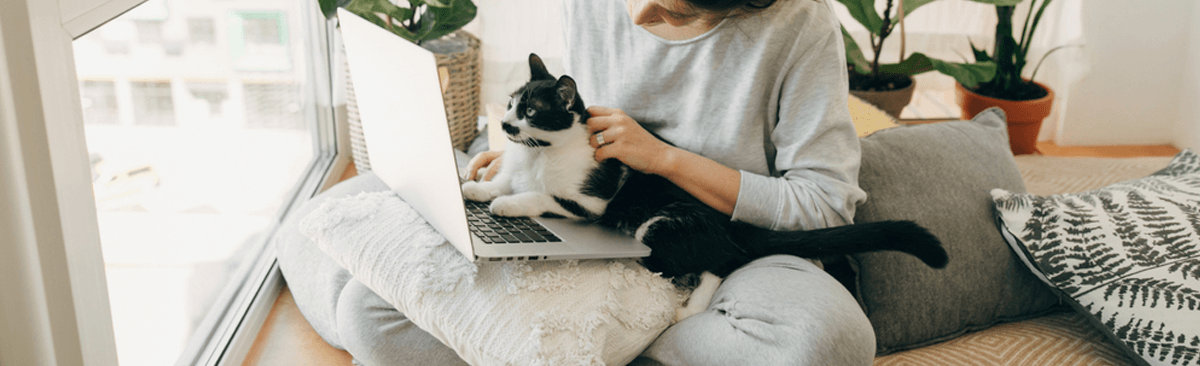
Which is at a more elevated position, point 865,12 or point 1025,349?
point 865,12

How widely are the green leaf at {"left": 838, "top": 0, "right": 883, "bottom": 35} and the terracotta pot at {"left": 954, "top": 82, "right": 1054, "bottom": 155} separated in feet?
1.65

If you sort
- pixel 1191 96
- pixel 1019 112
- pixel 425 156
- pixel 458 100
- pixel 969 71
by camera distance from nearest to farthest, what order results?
pixel 425 156 → pixel 458 100 → pixel 969 71 → pixel 1019 112 → pixel 1191 96

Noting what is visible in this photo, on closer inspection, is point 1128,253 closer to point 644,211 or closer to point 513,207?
point 644,211

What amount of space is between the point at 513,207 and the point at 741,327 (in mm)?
350

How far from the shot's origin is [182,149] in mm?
1232

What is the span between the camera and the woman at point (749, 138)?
875 millimetres

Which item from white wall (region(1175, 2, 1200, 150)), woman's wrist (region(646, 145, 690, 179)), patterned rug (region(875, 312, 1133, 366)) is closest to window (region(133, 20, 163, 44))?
woman's wrist (region(646, 145, 690, 179))

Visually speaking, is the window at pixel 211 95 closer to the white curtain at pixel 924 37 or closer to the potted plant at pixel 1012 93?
the white curtain at pixel 924 37

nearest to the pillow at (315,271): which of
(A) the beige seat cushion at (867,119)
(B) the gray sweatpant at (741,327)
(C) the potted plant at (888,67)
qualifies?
(B) the gray sweatpant at (741,327)

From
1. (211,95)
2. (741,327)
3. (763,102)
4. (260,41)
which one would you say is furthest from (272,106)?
(741,327)

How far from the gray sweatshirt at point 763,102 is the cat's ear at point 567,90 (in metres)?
0.21

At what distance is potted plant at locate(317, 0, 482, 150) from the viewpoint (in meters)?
1.56

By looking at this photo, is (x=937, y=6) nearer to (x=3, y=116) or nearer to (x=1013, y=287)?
(x=1013, y=287)

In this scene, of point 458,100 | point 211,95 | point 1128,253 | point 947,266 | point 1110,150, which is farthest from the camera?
point 1110,150
